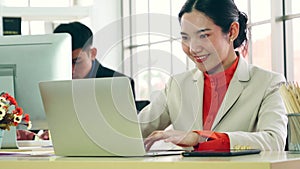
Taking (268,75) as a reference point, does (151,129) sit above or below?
below

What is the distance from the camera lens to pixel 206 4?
8.71 feet

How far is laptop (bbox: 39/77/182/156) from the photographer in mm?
1909

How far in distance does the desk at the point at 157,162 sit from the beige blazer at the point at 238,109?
44 centimetres

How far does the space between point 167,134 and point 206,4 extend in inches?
28.9

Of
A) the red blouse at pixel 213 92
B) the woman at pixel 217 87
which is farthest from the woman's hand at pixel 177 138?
the red blouse at pixel 213 92

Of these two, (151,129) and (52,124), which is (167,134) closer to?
(52,124)

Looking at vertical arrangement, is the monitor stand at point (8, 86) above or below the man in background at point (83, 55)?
below

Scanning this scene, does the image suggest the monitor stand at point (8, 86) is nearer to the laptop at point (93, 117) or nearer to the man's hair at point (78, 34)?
the laptop at point (93, 117)

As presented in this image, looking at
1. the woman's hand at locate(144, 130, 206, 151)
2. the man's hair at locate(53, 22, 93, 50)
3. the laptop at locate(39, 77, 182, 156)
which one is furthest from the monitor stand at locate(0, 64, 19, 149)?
the man's hair at locate(53, 22, 93, 50)

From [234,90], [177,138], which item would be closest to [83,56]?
[234,90]

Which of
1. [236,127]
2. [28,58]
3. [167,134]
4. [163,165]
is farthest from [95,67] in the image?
[163,165]

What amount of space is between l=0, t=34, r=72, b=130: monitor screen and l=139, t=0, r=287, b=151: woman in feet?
1.38

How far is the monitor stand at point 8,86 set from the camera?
2744 mm

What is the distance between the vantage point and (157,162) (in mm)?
1707
